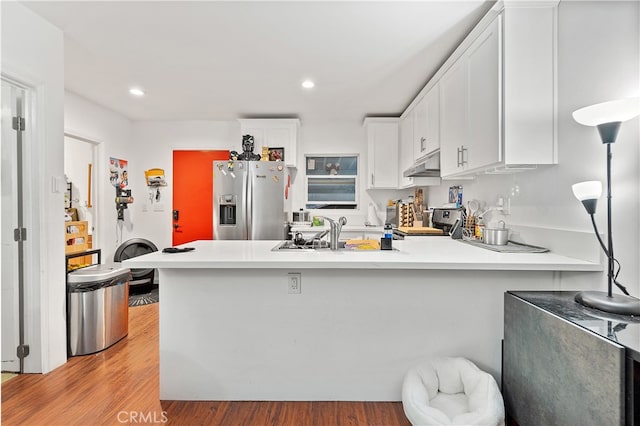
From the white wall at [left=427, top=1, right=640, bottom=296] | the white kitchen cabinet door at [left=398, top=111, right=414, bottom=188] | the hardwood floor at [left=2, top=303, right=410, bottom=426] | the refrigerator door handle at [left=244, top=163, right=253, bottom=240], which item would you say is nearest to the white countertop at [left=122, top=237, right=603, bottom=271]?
the white wall at [left=427, top=1, right=640, bottom=296]

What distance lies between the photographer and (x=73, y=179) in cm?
416

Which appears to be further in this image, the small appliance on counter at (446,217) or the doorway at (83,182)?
the doorway at (83,182)

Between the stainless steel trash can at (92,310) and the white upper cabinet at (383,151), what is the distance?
129 inches

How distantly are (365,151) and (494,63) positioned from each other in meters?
2.78

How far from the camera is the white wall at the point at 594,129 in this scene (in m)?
1.46

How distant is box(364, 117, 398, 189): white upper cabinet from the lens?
4289 mm

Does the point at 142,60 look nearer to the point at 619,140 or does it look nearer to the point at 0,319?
the point at 0,319

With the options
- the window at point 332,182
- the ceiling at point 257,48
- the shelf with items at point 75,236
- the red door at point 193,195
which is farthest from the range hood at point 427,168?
the shelf with items at point 75,236

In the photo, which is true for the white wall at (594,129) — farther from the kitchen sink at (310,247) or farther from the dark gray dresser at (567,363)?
the kitchen sink at (310,247)

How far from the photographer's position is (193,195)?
15.1 ft

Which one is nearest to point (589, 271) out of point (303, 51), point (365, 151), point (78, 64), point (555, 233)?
point (555, 233)

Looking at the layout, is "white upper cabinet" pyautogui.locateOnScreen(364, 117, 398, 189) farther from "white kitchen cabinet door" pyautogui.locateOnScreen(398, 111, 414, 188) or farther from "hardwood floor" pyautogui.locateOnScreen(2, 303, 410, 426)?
"hardwood floor" pyautogui.locateOnScreen(2, 303, 410, 426)

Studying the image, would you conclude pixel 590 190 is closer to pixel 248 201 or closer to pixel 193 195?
pixel 248 201

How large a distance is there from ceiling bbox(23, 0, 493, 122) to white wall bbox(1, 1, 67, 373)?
0.67ft
